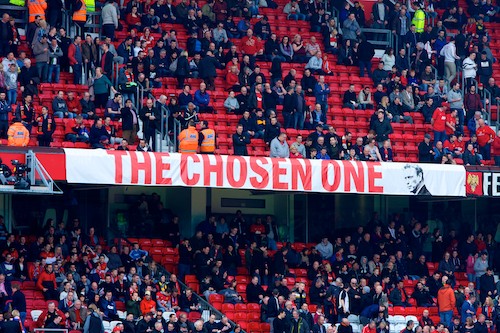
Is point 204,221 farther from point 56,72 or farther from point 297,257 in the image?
point 56,72

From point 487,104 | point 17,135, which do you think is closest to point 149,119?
point 17,135

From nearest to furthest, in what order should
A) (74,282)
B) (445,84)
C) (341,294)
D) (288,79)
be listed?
Result: (74,282), (341,294), (288,79), (445,84)

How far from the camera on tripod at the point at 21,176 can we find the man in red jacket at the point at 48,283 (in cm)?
197

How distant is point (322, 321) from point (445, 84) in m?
10.0

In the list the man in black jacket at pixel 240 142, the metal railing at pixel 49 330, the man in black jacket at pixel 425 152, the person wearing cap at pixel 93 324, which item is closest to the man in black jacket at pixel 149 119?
the man in black jacket at pixel 240 142

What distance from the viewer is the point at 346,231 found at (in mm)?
37562

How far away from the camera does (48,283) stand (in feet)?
102

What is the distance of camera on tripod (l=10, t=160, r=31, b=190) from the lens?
97.9ft

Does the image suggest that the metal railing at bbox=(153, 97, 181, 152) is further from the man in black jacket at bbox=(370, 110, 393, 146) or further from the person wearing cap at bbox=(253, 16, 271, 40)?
the person wearing cap at bbox=(253, 16, 271, 40)

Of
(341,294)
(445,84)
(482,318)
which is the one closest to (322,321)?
(341,294)

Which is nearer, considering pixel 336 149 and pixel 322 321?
pixel 322 321

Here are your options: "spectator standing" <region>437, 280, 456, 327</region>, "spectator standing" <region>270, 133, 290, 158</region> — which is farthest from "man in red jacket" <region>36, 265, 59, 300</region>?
"spectator standing" <region>437, 280, 456, 327</region>

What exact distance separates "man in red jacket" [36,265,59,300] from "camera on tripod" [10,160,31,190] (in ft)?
6.45

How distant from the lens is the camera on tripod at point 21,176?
2984 cm
